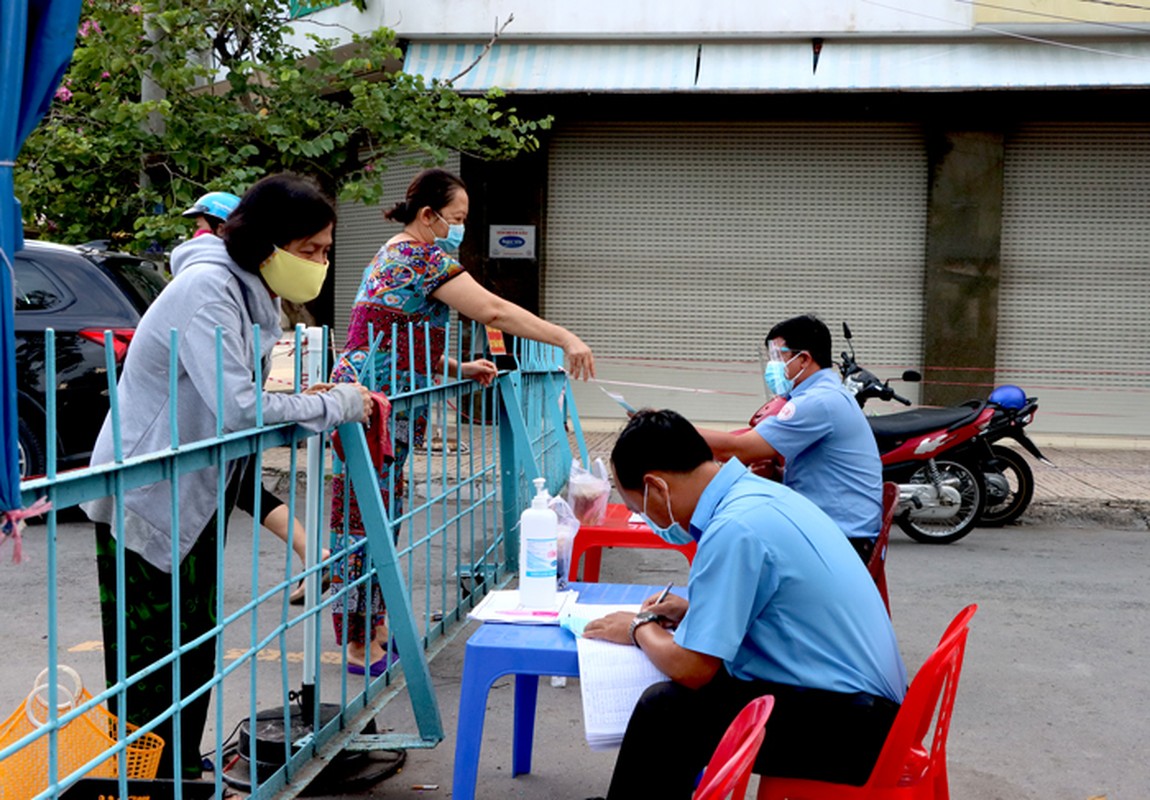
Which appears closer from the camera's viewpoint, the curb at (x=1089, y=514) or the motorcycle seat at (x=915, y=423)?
the motorcycle seat at (x=915, y=423)

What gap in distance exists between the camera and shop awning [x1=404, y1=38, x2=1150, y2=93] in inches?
428

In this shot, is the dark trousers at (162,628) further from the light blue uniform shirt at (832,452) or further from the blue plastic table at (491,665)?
the light blue uniform shirt at (832,452)

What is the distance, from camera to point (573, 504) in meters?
4.74

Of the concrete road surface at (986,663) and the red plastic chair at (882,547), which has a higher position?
the red plastic chair at (882,547)

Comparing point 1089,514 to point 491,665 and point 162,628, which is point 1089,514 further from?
point 162,628

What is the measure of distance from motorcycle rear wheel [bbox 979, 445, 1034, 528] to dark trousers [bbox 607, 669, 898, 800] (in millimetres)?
5581

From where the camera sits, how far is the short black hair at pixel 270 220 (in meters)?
3.02

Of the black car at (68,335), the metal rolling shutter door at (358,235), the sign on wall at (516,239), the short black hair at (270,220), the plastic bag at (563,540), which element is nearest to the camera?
the short black hair at (270,220)

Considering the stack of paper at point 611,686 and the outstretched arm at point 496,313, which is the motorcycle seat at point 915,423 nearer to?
the outstretched arm at point 496,313

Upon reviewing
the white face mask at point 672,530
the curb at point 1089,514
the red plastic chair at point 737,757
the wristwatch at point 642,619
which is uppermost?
the white face mask at point 672,530

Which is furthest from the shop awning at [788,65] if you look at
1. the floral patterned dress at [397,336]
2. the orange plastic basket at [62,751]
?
the orange plastic basket at [62,751]

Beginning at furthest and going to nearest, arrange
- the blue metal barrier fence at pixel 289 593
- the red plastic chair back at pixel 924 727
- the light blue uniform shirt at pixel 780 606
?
the light blue uniform shirt at pixel 780 606 < the red plastic chair back at pixel 924 727 < the blue metal barrier fence at pixel 289 593

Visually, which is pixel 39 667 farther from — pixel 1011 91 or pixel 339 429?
pixel 1011 91

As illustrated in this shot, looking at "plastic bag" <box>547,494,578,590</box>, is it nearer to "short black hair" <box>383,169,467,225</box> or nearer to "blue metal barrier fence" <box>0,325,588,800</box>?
"blue metal barrier fence" <box>0,325,588,800</box>
